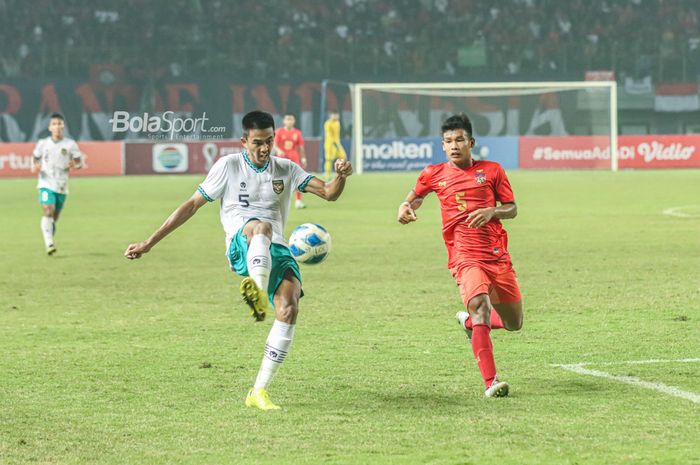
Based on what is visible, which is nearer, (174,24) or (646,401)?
(646,401)

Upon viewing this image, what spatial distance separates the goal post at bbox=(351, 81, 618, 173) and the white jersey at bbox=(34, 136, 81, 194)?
78.4ft

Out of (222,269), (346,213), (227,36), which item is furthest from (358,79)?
(222,269)

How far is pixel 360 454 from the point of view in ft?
18.0

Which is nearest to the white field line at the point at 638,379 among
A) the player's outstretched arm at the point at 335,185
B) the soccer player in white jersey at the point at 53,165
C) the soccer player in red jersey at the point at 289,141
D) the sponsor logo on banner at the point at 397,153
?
the player's outstretched arm at the point at 335,185

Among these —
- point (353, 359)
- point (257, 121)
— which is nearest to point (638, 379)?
point (353, 359)

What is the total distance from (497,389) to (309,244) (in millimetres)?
1544

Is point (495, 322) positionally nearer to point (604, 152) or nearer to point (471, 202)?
point (471, 202)

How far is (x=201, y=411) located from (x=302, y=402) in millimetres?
590

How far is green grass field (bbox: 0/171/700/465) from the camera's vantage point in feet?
18.8

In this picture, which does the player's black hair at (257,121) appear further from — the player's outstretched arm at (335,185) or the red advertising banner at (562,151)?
the red advertising banner at (562,151)

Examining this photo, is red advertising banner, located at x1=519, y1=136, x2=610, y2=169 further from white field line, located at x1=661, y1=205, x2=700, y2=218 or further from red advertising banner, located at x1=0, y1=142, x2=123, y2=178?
white field line, located at x1=661, y1=205, x2=700, y2=218

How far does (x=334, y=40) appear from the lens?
159 ft

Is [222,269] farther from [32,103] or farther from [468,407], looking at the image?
[32,103]

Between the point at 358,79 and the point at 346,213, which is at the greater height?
the point at 358,79
